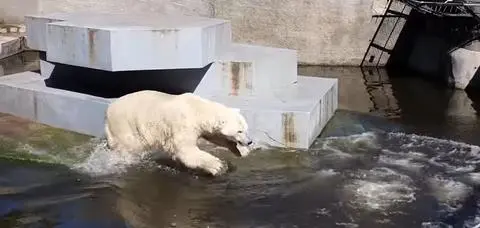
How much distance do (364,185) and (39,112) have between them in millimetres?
4444

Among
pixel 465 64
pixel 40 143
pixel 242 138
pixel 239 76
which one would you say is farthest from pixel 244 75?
pixel 465 64

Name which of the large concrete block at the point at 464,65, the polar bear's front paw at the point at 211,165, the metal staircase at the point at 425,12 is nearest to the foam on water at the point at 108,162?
the polar bear's front paw at the point at 211,165

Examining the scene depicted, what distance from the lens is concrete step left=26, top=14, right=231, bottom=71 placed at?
8.07 meters

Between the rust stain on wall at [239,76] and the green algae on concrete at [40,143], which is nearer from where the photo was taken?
the green algae on concrete at [40,143]

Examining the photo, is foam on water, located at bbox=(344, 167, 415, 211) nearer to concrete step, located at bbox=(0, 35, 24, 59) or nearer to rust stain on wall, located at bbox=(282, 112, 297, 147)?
rust stain on wall, located at bbox=(282, 112, 297, 147)

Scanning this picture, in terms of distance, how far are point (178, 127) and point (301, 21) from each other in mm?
8441

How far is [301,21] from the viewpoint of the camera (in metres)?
15.0

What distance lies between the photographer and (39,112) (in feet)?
29.6

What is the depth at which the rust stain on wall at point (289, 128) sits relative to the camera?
8.07m

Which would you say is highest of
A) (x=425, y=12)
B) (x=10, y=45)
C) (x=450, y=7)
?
(x=450, y=7)

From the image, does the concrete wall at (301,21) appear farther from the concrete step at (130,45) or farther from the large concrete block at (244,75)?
the concrete step at (130,45)

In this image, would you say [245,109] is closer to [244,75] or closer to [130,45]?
[244,75]

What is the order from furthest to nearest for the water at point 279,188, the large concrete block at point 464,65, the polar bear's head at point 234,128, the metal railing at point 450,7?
the large concrete block at point 464,65, the metal railing at point 450,7, the polar bear's head at point 234,128, the water at point 279,188

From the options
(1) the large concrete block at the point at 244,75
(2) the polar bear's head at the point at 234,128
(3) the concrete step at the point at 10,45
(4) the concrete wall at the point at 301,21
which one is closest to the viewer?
(2) the polar bear's head at the point at 234,128
